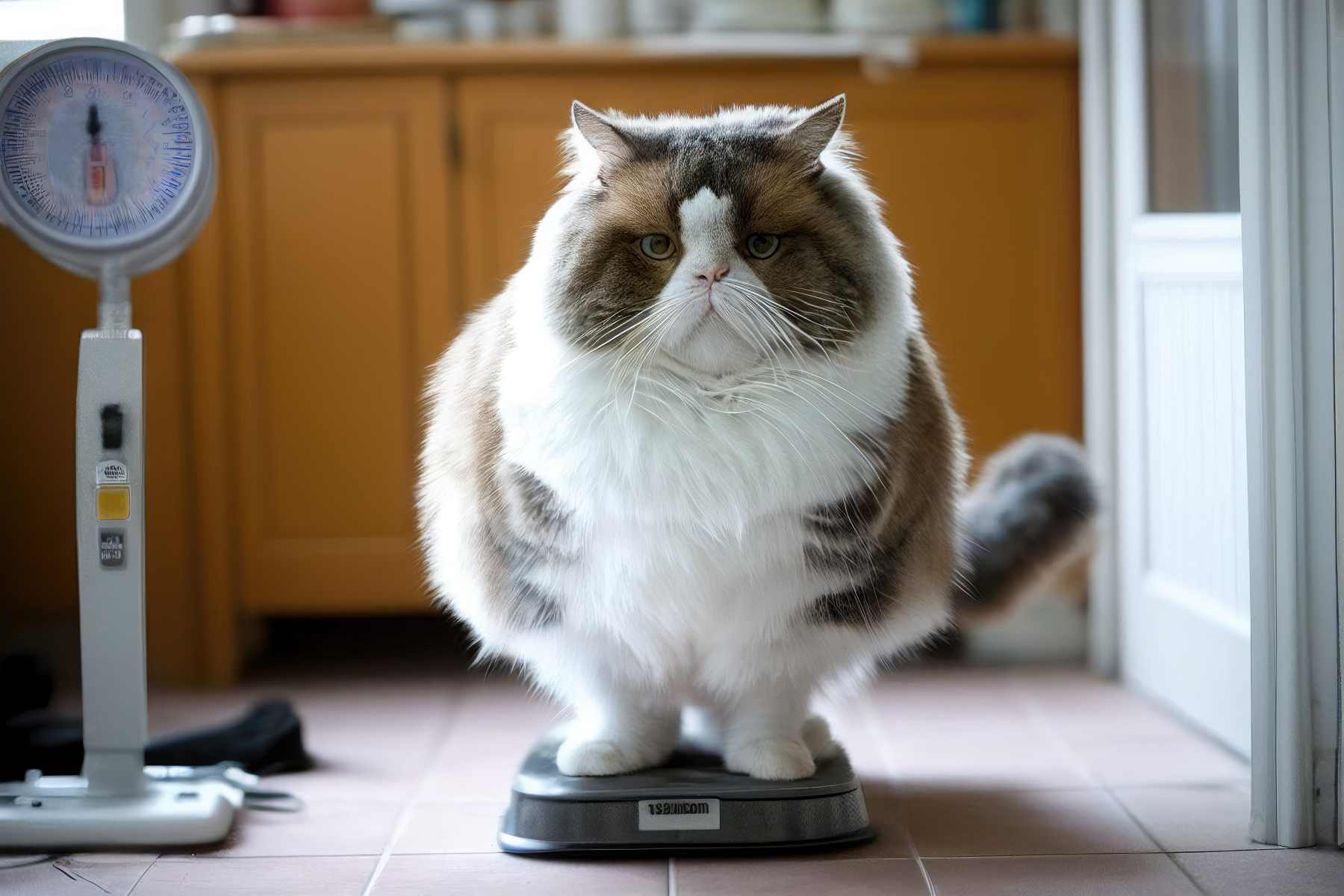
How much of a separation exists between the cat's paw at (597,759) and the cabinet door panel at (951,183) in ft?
3.42

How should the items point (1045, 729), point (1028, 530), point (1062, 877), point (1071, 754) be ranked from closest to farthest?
point (1062, 877) → point (1028, 530) → point (1071, 754) → point (1045, 729)

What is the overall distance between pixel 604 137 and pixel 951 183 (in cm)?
115

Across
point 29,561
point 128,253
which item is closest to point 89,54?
point 128,253

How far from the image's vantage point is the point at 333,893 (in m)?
1.48

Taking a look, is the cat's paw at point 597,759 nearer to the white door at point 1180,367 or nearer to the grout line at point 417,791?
the grout line at point 417,791

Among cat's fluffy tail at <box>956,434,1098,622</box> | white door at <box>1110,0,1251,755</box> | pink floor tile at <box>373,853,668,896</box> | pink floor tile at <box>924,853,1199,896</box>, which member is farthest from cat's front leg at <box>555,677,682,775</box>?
white door at <box>1110,0,1251,755</box>

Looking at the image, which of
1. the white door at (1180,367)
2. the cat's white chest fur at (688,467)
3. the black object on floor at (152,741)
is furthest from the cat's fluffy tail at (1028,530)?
the black object on floor at (152,741)

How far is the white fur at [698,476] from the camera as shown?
139cm

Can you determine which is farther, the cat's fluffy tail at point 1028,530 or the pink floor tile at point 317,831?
the cat's fluffy tail at point 1028,530

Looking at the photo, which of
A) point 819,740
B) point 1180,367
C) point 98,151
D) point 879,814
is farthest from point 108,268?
point 1180,367

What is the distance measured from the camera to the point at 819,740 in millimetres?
1692

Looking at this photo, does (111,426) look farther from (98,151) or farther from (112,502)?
(98,151)

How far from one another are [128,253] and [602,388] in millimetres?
604

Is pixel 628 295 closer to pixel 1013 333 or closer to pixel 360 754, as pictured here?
pixel 360 754
